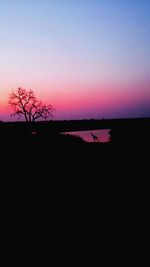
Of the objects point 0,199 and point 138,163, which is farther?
point 138,163

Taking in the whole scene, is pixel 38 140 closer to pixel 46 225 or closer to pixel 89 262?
pixel 46 225

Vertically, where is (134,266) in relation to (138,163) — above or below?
below

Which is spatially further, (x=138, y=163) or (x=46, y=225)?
(x=138, y=163)

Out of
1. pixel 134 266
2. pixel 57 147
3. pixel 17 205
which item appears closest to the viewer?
pixel 134 266

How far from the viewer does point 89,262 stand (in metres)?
6.93

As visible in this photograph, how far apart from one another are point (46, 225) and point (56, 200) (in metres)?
1.80

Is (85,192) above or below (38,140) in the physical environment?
below

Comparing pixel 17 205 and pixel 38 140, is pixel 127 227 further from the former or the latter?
pixel 38 140

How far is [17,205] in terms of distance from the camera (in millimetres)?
9805

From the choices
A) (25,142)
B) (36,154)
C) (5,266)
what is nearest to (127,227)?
(5,266)

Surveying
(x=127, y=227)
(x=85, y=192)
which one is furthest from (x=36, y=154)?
(x=127, y=227)

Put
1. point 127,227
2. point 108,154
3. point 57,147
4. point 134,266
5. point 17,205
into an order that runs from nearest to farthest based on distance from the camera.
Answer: point 134,266
point 127,227
point 17,205
point 57,147
point 108,154

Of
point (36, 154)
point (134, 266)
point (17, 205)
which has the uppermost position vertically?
point (36, 154)

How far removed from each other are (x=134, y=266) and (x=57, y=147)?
32.6ft
